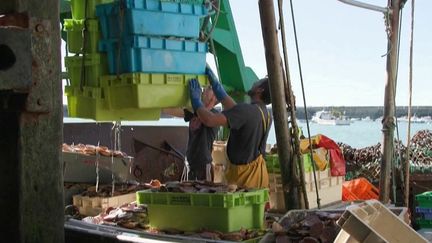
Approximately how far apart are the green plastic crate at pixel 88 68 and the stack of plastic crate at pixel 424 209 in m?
5.38

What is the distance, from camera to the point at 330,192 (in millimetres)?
7191

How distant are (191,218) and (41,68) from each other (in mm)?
2323

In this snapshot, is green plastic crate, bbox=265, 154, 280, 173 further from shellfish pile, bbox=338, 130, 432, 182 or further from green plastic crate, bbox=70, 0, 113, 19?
shellfish pile, bbox=338, 130, 432, 182

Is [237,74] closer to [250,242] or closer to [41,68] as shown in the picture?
[250,242]

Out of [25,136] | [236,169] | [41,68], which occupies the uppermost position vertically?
[41,68]

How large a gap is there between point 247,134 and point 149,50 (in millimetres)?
2001

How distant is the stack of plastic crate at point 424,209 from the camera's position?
793 centimetres

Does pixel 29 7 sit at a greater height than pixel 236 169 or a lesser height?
greater

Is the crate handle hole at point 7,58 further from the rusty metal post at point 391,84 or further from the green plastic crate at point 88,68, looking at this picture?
the rusty metal post at point 391,84

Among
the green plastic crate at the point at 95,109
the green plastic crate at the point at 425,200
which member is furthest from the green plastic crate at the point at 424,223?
the green plastic crate at the point at 95,109

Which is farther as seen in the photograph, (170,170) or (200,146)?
(170,170)

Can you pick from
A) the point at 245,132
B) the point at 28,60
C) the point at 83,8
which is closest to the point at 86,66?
the point at 83,8

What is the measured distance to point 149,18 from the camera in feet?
12.9

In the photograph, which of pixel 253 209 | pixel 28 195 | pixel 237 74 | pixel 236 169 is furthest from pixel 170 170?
pixel 28 195
